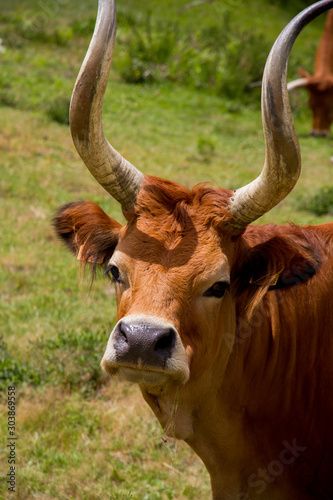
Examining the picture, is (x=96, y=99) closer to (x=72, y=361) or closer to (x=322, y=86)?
(x=72, y=361)

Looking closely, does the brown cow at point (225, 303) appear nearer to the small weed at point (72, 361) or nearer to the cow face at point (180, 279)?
the cow face at point (180, 279)

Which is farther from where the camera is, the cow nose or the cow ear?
the cow ear

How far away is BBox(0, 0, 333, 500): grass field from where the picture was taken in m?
4.38

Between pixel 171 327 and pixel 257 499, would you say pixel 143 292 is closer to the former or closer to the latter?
pixel 171 327

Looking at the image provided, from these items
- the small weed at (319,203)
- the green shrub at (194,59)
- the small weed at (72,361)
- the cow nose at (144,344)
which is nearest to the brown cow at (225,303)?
the cow nose at (144,344)

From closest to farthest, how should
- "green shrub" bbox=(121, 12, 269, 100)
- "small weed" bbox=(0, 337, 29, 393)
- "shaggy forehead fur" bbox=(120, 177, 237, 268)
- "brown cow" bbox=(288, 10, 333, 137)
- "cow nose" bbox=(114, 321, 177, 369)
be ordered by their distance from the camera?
"cow nose" bbox=(114, 321, 177, 369)
"shaggy forehead fur" bbox=(120, 177, 237, 268)
"small weed" bbox=(0, 337, 29, 393)
"brown cow" bbox=(288, 10, 333, 137)
"green shrub" bbox=(121, 12, 269, 100)

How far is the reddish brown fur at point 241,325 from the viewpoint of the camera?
310 centimetres

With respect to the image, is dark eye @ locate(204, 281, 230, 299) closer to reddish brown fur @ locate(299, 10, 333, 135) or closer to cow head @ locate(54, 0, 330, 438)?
cow head @ locate(54, 0, 330, 438)

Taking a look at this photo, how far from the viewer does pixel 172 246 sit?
3074mm

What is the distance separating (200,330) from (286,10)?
24972mm

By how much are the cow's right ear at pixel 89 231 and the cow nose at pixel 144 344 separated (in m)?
0.96

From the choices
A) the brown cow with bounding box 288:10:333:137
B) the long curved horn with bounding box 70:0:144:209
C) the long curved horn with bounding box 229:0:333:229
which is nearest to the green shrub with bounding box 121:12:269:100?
the brown cow with bounding box 288:10:333:137

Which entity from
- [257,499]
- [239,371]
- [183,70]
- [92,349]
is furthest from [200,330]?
[183,70]

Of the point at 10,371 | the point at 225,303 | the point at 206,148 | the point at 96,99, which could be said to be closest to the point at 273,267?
the point at 225,303
